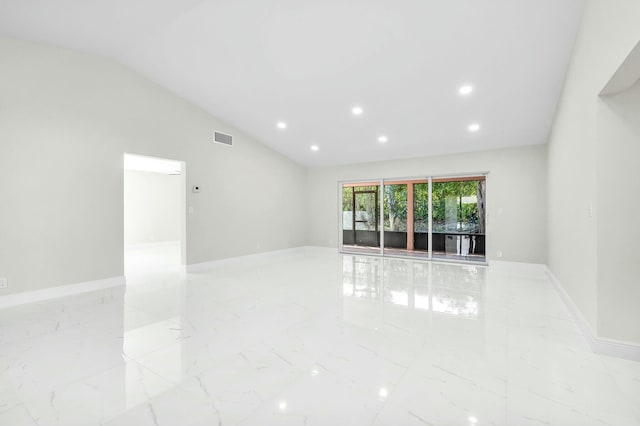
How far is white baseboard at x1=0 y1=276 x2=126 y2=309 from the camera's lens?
3.79m

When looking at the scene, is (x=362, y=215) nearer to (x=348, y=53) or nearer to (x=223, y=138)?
(x=223, y=138)

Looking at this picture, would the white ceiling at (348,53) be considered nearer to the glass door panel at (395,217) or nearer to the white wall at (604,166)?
the white wall at (604,166)

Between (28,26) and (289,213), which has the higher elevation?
(28,26)

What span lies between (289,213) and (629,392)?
7.16m

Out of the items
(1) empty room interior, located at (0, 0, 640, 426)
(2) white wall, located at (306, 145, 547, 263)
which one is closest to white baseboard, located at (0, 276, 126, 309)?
(1) empty room interior, located at (0, 0, 640, 426)

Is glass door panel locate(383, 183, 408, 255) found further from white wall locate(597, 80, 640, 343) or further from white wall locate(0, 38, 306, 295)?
white wall locate(597, 80, 640, 343)

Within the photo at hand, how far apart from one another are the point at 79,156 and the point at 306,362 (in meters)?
4.56

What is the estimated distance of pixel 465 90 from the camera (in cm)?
445

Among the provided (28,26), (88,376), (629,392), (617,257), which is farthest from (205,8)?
(629,392)

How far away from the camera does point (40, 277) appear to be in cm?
404

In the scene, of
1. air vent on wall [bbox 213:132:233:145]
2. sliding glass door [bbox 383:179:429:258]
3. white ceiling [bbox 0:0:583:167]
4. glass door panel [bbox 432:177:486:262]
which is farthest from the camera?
sliding glass door [bbox 383:179:429:258]

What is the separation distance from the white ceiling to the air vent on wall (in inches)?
20.9

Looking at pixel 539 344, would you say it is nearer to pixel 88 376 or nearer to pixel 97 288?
pixel 88 376

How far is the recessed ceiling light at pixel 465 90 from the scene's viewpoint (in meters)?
4.36
